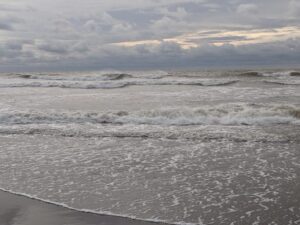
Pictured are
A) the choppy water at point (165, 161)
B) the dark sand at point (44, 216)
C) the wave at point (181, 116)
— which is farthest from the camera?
the wave at point (181, 116)

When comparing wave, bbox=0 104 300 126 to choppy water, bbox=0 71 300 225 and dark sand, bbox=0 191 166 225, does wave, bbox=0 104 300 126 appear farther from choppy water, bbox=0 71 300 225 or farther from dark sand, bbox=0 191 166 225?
dark sand, bbox=0 191 166 225

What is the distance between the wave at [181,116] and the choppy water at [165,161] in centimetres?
4

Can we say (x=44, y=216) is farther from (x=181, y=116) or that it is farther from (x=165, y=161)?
(x=181, y=116)

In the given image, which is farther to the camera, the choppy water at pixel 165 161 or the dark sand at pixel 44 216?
the choppy water at pixel 165 161

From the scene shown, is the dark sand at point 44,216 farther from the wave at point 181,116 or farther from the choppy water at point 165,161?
the wave at point 181,116

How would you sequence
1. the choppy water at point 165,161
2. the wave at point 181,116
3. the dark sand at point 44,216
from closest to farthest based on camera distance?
1. the dark sand at point 44,216
2. the choppy water at point 165,161
3. the wave at point 181,116

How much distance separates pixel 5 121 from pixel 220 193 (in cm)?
1055

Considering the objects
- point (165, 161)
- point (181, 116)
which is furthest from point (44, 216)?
point (181, 116)

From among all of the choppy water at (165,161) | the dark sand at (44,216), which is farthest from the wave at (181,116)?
the dark sand at (44,216)

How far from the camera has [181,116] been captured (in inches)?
597

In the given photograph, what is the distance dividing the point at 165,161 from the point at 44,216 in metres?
3.61

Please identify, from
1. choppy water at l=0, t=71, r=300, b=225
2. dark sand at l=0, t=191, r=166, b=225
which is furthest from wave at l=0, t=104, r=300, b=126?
dark sand at l=0, t=191, r=166, b=225

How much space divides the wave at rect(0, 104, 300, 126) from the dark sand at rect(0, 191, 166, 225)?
330 inches

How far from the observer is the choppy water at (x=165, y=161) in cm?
631
